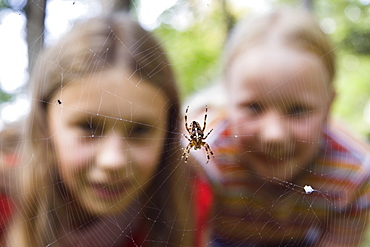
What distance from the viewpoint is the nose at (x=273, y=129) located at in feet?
5.54

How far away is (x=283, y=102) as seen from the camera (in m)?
1.72

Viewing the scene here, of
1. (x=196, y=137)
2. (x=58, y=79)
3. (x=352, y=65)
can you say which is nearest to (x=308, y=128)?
(x=196, y=137)

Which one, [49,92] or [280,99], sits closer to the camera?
[49,92]

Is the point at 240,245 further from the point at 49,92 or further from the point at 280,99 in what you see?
the point at 49,92

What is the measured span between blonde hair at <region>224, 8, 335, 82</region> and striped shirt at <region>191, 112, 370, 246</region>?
1.54ft

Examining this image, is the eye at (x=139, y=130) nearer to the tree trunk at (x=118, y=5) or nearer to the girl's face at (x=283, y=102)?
the girl's face at (x=283, y=102)

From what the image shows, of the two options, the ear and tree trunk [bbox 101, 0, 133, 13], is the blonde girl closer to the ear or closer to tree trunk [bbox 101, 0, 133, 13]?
the ear

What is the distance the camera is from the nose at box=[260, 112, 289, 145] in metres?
1.69

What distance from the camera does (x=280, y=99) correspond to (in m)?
1.72

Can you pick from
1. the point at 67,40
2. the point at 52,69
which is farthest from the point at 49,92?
the point at 67,40

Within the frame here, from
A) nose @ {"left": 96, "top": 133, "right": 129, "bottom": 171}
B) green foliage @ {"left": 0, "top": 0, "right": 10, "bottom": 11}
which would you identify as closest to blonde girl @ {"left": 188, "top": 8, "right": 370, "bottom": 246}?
nose @ {"left": 96, "top": 133, "right": 129, "bottom": 171}

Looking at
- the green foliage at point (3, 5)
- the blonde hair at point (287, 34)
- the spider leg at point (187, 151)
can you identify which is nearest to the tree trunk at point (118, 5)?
the blonde hair at point (287, 34)

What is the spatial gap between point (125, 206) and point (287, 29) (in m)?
1.34

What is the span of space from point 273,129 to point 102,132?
913 millimetres
